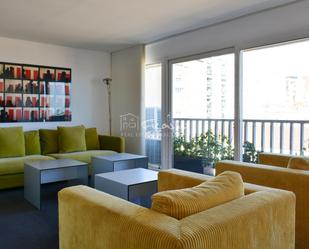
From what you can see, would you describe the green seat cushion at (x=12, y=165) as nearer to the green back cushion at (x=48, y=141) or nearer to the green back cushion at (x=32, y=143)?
the green back cushion at (x=32, y=143)

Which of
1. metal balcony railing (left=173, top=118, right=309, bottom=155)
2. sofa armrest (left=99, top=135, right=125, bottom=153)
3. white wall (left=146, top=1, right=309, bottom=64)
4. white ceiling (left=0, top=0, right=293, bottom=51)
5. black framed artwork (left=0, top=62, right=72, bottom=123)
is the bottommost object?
sofa armrest (left=99, top=135, right=125, bottom=153)

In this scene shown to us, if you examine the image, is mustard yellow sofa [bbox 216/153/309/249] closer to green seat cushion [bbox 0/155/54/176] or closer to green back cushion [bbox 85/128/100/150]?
green seat cushion [bbox 0/155/54/176]

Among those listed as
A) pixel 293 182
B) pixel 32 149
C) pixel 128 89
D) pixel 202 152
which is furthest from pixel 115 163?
pixel 293 182

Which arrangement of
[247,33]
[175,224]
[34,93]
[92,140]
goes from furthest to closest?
[92,140] → [34,93] → [247,33] → [175,224]

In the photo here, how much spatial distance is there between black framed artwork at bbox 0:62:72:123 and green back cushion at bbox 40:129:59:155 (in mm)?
424

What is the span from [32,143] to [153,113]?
6.86 feet

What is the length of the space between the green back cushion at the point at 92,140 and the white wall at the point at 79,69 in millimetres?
446

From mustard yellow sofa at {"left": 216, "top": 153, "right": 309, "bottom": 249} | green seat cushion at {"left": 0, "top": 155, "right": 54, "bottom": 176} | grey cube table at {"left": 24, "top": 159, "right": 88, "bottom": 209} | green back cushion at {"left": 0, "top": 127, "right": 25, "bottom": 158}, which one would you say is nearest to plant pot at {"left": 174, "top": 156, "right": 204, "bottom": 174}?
grey cube table at {"left": 24, "top": 159, "right": 88, "bottom": 209}

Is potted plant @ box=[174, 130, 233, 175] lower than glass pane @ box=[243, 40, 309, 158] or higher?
lower

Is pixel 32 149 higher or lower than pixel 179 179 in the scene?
lower

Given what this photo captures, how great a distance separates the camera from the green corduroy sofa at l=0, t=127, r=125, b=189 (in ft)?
13.2

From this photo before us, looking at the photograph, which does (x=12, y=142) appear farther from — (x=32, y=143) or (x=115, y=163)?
(x=115, y=163)

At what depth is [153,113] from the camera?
541 centimetres

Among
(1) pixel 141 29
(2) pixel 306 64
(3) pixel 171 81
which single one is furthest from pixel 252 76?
(1) pixel 141 29
